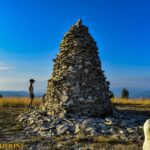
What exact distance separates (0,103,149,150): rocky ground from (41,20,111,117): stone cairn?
759 mm

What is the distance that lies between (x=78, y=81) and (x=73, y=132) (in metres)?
3.43

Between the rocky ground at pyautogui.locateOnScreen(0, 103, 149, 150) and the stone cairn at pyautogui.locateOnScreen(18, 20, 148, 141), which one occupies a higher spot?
the stone cairn at pyautogui.locateOnScreen(18, 20, 148, 141)

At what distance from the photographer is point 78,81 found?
17.3 metres

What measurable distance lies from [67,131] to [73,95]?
9.38 feet

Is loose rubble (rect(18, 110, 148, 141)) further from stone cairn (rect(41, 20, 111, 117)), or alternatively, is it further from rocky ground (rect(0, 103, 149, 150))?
stone cairn (rect(41, 20, 111, 117))

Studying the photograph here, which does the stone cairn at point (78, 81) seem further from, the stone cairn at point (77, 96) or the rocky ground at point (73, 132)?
the rocky ground at point (73, 132)

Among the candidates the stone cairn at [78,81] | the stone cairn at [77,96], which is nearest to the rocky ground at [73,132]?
the stone cairn at [77,96]

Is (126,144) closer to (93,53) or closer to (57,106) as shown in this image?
(57,106)

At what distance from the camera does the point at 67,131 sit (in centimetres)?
1452

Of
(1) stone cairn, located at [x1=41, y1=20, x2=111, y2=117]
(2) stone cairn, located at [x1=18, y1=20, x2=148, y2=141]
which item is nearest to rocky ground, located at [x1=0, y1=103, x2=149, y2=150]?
(2) stone cairn, located at [x1=18, y1=20, x2=148, y2=141]

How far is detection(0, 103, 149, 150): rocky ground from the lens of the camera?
40.8ft

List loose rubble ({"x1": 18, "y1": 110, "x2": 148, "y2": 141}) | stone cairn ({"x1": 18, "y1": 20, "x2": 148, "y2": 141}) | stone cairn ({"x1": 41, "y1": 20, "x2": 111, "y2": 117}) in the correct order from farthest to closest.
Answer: stone cairn ({"x1": 41, "y1": 20, "x2": 111, "y2": 117}) < stone cairn ({"x1": 18, "y1": 20, "x2": 148, "y2": 141}) < loose rubble ({"x1": 18, "y1": 110, "x2": 148, "y2": 141})

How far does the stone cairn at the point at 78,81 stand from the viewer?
55.8 feet

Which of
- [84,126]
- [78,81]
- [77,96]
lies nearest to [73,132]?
[84,126]
